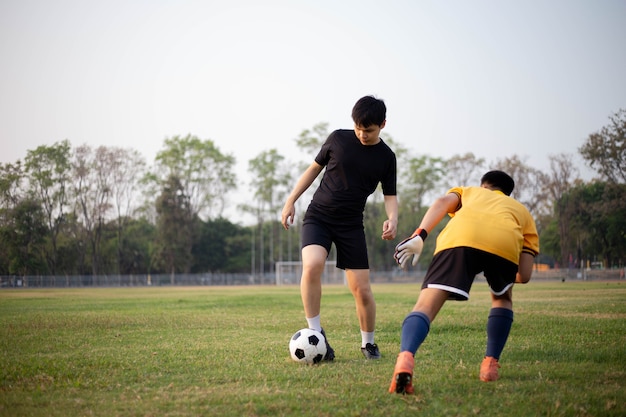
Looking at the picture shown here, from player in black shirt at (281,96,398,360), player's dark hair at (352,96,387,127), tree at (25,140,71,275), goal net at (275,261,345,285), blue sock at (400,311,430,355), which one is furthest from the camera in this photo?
goal net at (275,261,345,285)

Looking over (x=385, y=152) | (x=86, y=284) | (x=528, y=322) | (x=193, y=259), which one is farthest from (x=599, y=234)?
(x=385, y=152)

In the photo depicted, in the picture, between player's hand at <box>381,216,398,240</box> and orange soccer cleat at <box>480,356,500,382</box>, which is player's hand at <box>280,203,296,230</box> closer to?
player's hand at <box>381,216,398,240</box>

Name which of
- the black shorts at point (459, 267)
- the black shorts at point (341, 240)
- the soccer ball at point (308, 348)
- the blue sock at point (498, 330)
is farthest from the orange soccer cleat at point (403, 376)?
the black shorts at point (341, 240)

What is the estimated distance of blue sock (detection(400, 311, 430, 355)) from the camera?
4227 millimetres

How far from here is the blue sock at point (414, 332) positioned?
166 inches

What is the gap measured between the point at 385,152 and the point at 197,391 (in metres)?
3.09

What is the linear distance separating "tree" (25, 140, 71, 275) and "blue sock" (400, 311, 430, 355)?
141 feet

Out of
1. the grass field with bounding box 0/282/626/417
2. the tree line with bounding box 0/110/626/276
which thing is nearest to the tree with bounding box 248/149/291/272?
the tree line with bounding box 0/110/626/276

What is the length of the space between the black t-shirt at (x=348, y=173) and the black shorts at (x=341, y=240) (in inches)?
4.4

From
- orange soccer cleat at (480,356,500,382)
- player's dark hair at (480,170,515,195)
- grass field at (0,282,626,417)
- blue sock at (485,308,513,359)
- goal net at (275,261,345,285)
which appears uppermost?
player's dark hair at (480,170,515,195)

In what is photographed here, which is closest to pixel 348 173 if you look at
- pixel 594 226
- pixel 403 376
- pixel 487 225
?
pixel 487 225

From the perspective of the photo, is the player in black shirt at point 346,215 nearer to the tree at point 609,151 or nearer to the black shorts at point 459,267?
the black shorts at point 459,267

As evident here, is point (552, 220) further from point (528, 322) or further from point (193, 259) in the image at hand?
point (528, 322)

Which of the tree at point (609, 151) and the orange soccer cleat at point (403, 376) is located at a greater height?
the tree at point (609, 151)
